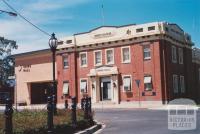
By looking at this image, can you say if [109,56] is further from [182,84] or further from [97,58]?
[182,84]

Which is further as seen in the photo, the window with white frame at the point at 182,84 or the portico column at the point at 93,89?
the window with white frame at the point at 182,84

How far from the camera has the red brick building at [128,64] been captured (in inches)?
1708

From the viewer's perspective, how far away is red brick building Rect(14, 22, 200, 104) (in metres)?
43.4

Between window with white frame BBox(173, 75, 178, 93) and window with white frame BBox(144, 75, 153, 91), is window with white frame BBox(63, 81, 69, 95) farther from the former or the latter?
window with white frame BBox(173, 75, 178, 93)

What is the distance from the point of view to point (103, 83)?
47688mm

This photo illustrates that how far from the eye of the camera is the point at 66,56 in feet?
168

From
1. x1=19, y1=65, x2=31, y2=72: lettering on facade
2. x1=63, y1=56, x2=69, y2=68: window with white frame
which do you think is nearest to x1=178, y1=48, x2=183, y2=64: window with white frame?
x1=63, y1=56, x2=69, y2=68: window with white frame

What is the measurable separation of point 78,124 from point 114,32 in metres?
31.8

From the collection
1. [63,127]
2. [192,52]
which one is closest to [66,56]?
[192,52]

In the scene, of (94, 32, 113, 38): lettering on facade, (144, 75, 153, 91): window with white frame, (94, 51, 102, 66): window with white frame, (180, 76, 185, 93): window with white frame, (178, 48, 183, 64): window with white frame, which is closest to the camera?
(144, 75, 153, 91): window with white frame

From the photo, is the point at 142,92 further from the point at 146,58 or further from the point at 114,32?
the point at 114,32

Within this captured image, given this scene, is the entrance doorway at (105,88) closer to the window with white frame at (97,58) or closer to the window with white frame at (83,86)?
the window with white frame at (97,58)

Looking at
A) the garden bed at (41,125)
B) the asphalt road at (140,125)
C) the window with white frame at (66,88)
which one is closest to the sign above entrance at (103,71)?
the window with white frame at (66,88)

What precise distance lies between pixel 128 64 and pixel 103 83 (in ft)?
13.7
